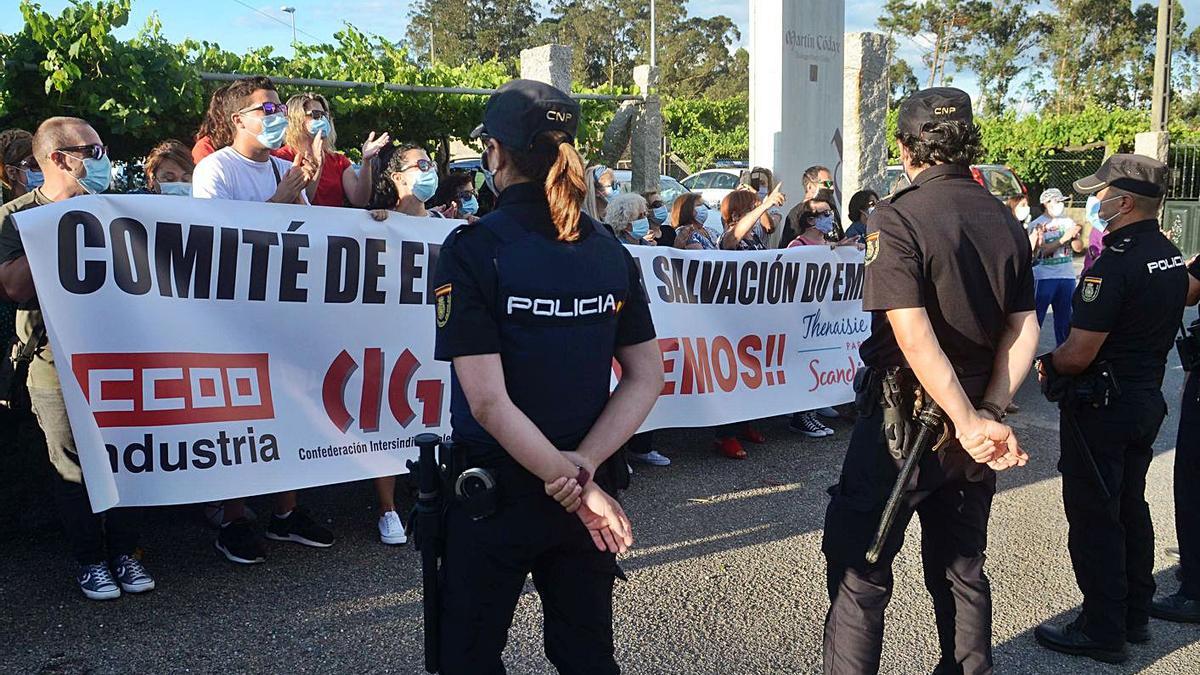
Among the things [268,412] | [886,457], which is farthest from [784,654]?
[268,412]

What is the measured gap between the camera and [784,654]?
12.0ft

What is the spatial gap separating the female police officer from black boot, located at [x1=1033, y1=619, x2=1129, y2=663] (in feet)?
7.40

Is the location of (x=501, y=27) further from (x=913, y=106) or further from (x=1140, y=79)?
(x=913, y=106)

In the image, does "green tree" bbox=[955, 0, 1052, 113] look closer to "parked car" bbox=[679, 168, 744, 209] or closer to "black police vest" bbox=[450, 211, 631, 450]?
"parked car" bbox=[679, 168, 744, 209]

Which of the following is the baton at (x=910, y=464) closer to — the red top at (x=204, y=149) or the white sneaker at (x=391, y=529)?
the white sneaker at (x=391, y=529)

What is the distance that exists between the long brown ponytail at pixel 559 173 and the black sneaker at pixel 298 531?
2.94 m

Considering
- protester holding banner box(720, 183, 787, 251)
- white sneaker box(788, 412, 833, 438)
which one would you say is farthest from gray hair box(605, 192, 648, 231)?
white sneaker box(788, 412, 833, 438)

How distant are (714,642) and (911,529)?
188cm

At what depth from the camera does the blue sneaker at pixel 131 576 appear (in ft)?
13.1

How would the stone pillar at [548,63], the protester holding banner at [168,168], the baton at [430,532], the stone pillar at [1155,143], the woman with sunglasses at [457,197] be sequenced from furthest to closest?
the stone pillar at [1155,143] < the stone pillar at [548,63] < the woman with sunglasses at [457,197] < the protester holding banner at [168,168] < the baton at [430,532]

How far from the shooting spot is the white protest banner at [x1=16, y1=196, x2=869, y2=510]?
3.82m

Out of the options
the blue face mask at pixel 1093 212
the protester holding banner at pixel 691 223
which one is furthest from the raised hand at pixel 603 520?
the protester holding banner at pixel 691 223

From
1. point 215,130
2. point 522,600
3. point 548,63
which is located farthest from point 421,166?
point 548,63

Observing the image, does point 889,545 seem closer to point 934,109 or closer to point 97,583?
point 934,109
